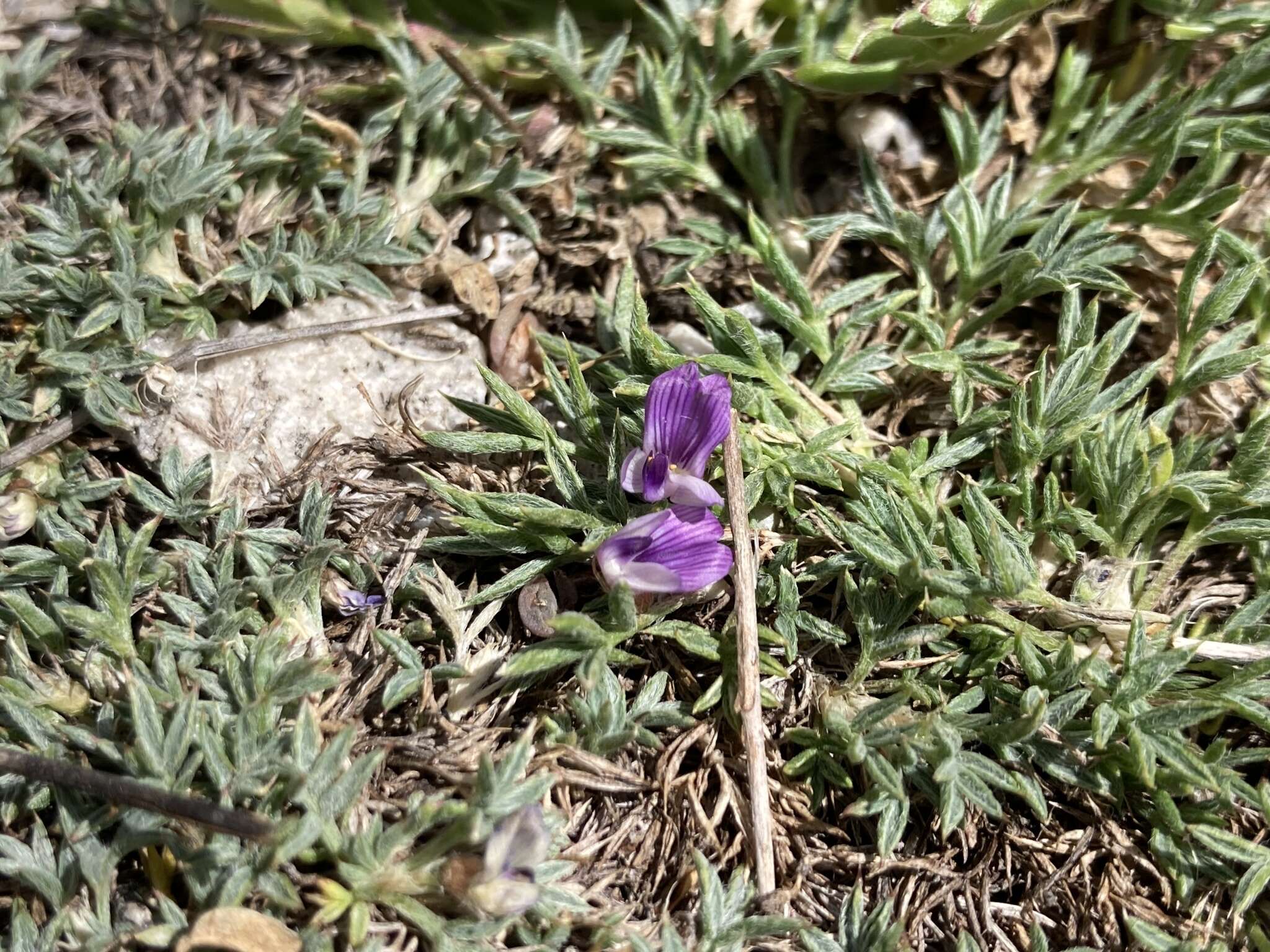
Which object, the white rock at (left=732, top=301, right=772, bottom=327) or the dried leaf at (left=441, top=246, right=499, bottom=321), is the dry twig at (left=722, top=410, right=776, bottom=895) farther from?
the dried leaf at (left=441, top=246, right=499, bottom=321)

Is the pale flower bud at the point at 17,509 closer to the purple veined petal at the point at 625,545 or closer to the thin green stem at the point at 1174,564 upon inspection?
the purple veined petal at the point at 625,545

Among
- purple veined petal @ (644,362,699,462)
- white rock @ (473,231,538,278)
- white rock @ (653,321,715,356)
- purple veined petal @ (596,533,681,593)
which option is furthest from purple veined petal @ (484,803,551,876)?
white rock @ (473,231,538,278)

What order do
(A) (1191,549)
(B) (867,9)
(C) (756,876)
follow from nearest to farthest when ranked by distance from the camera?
(C) (756,876), (A) (1191,549), (B) (867,9)

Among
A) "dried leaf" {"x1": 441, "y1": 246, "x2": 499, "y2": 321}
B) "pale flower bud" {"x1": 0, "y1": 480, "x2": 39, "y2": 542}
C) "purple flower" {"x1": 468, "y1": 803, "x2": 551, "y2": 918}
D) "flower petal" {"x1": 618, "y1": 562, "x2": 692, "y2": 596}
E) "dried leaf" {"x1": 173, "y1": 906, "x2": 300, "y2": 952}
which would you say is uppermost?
"dried leaf" {"x1": 441, "y1": 246, "x2": 499, "y2": 321}

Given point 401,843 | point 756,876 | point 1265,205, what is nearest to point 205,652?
point 401,843

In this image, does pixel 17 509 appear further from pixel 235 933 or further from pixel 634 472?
pixel 634 472

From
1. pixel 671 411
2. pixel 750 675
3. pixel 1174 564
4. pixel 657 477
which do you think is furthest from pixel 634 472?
pixel 1174 564

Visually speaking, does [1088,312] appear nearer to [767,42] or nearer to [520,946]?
[767,42]
